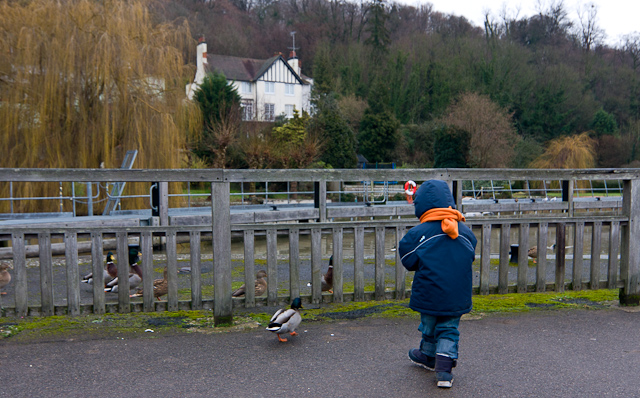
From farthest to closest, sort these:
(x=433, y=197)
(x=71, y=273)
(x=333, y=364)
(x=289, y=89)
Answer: (x=289, y=89) < (x=71, y=273) < (x=333, y=364) < (x=433, y=197)

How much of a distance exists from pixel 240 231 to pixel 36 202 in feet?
45.5

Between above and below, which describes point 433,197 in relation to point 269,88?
below

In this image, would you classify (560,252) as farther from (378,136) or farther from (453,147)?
(378,136)

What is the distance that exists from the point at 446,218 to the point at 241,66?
62994mm

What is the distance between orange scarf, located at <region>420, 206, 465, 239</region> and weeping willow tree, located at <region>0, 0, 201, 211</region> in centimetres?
1571

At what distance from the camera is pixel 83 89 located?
58.1 ft

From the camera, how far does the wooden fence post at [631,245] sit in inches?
226

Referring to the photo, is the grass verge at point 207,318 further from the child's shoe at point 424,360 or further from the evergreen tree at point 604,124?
the evergreen tree at point 604,124

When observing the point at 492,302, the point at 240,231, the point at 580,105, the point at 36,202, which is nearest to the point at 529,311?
A: the point at 492,302

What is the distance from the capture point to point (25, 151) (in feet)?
55.5

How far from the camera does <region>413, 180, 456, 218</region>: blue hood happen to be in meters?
3.99

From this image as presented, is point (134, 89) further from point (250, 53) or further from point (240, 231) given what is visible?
point (250, 53)

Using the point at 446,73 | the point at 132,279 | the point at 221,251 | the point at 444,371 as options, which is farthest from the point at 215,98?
the point at 444,371

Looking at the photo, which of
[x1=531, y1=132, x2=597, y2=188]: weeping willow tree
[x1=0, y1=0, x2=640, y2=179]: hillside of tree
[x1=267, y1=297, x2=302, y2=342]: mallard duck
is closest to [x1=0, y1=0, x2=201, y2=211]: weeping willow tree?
[x1=0, y1=0, x2=640, y2=179]: hillside of tree
